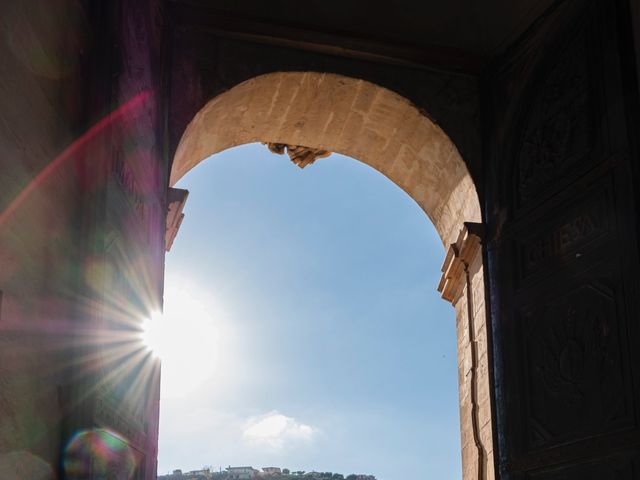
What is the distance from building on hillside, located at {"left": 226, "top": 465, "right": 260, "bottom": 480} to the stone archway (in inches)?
798

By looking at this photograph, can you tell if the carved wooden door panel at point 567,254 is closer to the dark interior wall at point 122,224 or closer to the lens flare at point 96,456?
the dark interior wall at point 122,224

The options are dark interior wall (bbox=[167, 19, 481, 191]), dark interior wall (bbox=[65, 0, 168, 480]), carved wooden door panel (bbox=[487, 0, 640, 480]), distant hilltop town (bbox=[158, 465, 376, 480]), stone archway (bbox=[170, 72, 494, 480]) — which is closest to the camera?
dark interior wall (bbox=[65, 0, 168, 480])

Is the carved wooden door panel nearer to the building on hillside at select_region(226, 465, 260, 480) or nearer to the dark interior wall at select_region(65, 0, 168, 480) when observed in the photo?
the dark interior wall at select_region(65, 0, 168, 480)

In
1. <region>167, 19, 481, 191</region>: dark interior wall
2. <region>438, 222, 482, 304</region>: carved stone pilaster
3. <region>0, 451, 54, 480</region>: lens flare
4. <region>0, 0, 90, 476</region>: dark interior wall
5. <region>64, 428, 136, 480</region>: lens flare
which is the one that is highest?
<region>167, 19, 481, 191</region>: dark interior wall

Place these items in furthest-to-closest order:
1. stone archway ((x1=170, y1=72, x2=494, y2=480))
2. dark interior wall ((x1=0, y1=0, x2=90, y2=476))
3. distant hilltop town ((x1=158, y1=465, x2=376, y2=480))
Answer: distant hilltop town ((x1=158, y1=465, x2=376, y2=480)) → stone archway ((x1=170, y1=72, x2=494, y2=480)) → dark interior wall ((x1=0, y1=0, x2=90, y2=476))

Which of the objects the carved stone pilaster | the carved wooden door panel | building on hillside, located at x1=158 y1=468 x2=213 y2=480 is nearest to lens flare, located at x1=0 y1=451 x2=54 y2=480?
the carved wooden door panel

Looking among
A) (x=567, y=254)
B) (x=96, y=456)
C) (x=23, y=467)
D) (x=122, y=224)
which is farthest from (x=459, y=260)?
(x=23, y=467)

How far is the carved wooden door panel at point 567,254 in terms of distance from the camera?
197 inches

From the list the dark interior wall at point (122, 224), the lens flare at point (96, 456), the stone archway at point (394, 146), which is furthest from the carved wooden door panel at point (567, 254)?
the lens flare at point (96, 456)

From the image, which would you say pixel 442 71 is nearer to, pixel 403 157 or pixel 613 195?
pixel 403 157

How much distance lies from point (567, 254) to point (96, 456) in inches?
125

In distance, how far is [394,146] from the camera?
752 cm

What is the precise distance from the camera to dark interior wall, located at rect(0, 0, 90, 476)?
124 inches

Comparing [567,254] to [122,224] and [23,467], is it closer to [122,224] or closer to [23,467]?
[122,224]
